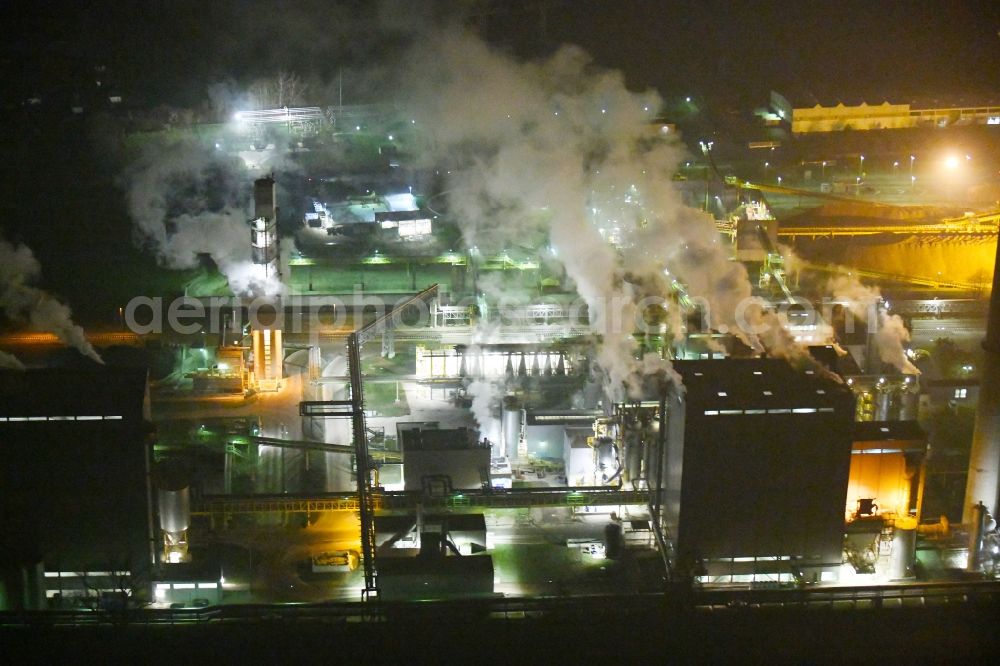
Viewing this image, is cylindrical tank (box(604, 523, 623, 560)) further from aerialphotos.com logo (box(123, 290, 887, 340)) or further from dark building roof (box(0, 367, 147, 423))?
dark building roof (box(0, 367, 147, 423))

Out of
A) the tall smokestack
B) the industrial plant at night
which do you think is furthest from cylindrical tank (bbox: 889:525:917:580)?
the tall smokestack

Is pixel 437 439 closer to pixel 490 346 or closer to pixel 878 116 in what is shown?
pixel 490 346

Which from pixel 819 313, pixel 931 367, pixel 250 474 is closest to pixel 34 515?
pixel 250 474

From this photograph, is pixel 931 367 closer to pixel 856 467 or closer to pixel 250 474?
pixel 856 467

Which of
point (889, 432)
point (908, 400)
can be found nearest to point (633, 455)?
point (889, 432)

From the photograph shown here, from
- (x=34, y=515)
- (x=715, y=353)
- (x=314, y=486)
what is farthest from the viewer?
(x=715, y=353)

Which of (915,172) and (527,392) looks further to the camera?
(915,172)
